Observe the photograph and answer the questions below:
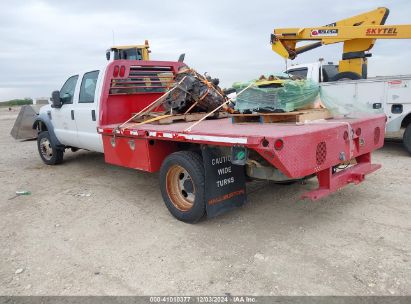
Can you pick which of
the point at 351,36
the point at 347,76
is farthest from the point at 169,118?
the point at 347,76

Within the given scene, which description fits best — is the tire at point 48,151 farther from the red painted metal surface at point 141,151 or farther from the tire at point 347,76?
the tire at point 347,76

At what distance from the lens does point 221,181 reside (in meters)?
4.02

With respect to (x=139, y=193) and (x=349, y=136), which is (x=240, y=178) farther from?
(x=139, y=193)

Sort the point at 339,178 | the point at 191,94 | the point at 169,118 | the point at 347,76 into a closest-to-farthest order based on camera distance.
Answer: the point at 339,178
the point at 169,118
the point at 191,94
the point at 347,76

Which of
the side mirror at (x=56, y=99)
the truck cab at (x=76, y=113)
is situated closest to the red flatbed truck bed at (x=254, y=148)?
the truck cab at (x=76, y=113)

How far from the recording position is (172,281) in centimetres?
304

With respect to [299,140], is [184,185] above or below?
below

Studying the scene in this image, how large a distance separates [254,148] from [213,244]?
1.21 meters

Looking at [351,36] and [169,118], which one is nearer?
[169,118]

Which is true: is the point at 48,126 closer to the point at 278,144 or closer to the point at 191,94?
the point at 191,94

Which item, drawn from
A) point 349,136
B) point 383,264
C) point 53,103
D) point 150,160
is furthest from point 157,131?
point 53,103

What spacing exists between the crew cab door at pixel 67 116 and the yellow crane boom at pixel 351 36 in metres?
5.27

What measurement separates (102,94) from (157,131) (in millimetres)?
1891

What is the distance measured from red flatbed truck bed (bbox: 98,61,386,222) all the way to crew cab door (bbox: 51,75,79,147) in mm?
1319
